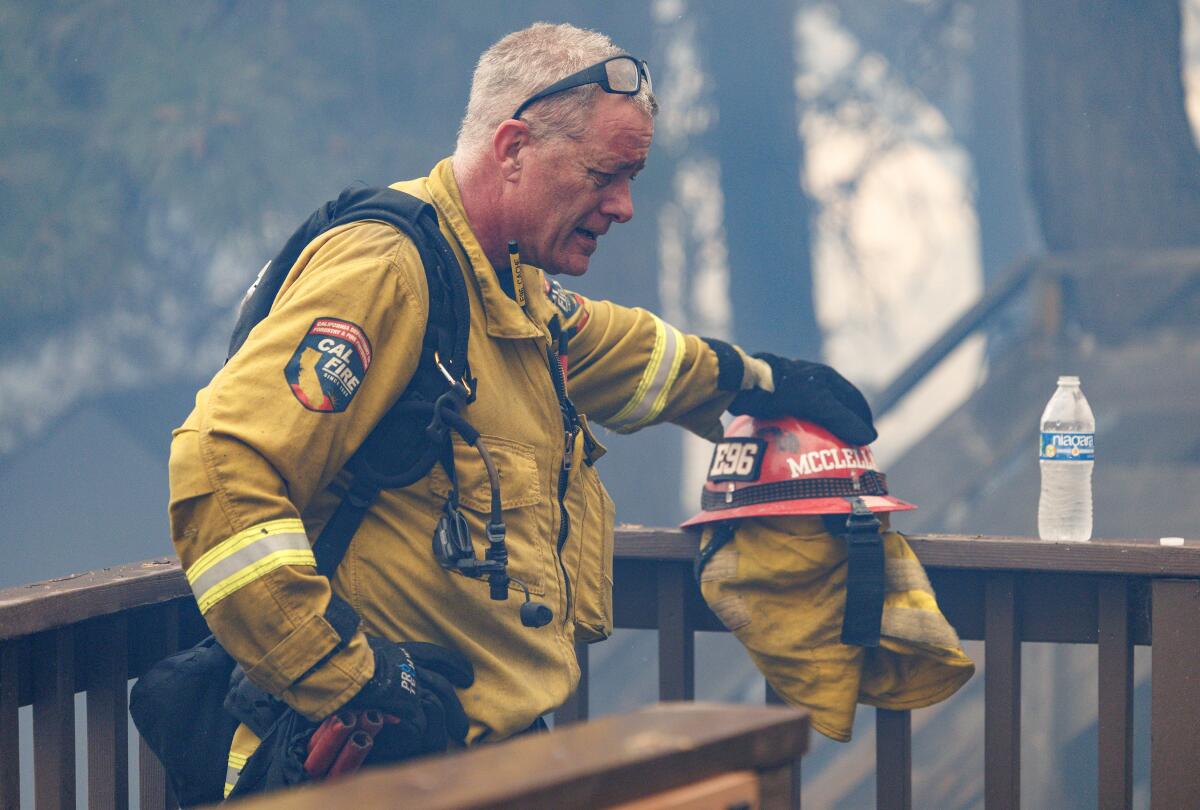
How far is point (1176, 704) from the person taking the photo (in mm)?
2734

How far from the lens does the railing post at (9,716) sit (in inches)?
91.6

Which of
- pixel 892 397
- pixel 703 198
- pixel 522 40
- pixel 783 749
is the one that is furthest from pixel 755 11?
pixel 783 749

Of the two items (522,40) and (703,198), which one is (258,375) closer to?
(522,40)

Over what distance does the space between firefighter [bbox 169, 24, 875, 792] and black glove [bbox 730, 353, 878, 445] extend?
468 millimetres

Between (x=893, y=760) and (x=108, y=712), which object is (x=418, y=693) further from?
(x=893, y=760)

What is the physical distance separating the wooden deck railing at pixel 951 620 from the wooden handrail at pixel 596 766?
1.39 metres

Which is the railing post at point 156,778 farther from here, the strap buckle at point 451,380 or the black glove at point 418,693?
the strap buckle at point 451,380

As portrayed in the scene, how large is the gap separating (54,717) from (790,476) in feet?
4.91

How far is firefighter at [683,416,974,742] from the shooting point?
2.94 metres

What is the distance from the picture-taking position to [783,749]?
135 centimetres

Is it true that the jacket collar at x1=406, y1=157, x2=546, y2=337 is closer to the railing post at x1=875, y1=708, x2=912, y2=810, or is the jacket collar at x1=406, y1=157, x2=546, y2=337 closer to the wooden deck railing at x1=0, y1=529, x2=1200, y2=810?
the wooden deck railing at x1=0, y1=529, x2=1200, y2=810

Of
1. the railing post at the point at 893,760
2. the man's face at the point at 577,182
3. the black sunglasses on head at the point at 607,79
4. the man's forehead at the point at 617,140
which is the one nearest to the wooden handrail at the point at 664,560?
the railing post at the point at 893,760

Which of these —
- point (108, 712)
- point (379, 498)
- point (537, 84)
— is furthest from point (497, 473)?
point (108, 712)

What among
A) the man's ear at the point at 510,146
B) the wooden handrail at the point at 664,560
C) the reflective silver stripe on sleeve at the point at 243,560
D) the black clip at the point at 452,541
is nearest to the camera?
the reflective silver stripe on sleeve at the point at 243,560
